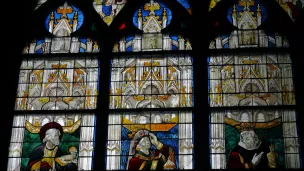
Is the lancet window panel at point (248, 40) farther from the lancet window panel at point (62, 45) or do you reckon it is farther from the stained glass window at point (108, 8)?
the lancet window panel at point (62, 45)

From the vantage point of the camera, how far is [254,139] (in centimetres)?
1062

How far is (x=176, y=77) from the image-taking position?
36.9ft

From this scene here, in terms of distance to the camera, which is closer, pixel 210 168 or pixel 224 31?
pixel 210 168

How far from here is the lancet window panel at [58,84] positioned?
1117 centimetres

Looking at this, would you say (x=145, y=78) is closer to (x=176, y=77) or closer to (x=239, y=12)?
(x=176, y=77)

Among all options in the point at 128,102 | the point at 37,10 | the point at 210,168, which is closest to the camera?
the point at 210,168

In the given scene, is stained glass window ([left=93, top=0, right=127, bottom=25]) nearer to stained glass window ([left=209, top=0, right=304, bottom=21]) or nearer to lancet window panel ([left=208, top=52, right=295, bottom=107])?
stained glass window ([left=209, top=0, right=304, bottom=21])

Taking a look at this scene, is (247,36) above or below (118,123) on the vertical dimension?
above

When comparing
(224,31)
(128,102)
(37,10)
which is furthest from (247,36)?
(37,10)

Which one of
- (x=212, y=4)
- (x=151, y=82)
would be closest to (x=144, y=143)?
(x=151, y=82)

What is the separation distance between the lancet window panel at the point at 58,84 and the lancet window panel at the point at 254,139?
197cm

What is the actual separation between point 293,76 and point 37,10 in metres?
4.28

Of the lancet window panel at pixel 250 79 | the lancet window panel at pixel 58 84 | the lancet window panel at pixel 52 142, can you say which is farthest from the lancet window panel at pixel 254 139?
the lancet window panel at pixel 58 84

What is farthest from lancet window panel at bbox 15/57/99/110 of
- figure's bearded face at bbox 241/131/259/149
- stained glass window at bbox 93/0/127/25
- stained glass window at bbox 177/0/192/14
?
figure's bearded face at bbox 241/131/259/149
